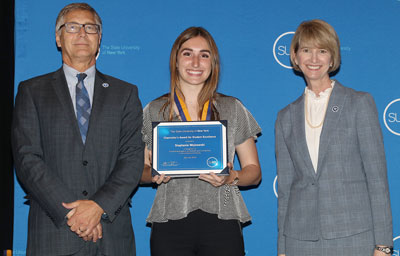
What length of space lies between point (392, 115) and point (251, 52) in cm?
124

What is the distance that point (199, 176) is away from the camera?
261 cm

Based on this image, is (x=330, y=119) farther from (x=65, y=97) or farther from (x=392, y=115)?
(x=65, y=97)

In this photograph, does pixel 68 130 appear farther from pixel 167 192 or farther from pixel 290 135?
pixel 290 135

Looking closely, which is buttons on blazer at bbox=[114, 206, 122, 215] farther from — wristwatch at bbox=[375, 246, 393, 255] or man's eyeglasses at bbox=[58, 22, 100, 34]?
wristwatch at bbox=[375, 246, 393, 255]

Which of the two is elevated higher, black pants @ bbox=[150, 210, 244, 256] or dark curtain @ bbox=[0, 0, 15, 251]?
dark curtain @ bbox=[0, 0, 15, 251]

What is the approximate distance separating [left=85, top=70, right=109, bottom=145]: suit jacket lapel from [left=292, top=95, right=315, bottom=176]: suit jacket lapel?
1170mm

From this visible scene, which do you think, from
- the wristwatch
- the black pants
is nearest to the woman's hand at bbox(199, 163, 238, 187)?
the black pants

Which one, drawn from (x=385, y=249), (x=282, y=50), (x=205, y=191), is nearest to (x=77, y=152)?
(x=205, y=191)

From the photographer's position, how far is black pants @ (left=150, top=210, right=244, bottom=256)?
251 cm

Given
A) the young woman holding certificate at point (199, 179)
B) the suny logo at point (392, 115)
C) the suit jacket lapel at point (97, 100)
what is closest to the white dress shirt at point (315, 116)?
the young woman holding certificate at point (199, 179)

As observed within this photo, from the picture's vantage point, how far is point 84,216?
2.40m

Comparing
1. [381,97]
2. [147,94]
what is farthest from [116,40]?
[381,97]

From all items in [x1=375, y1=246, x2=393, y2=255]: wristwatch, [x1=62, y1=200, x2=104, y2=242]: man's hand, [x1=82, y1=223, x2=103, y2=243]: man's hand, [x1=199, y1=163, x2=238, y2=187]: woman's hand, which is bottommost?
[x1=375, y1=246, x2=393, y2=255]: wristwatch

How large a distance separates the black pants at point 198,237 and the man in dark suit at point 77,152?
0.24m
